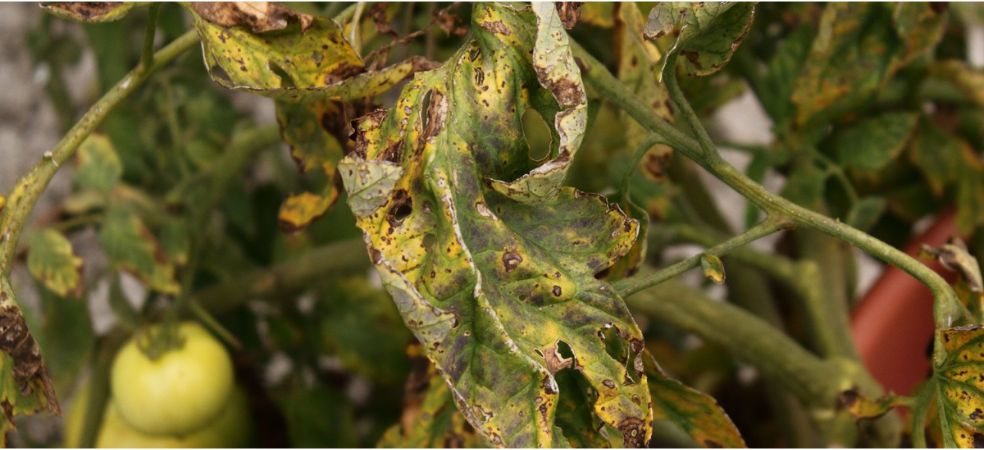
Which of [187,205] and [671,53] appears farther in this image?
[187,205]

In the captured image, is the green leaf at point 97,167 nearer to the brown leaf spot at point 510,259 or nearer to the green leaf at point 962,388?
the brown leaf spot at point 510,259

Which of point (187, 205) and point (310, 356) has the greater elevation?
point (187, 205)

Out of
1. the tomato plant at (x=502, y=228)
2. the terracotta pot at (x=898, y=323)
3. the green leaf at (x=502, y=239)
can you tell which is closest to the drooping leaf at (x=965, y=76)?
the tomato plant at (x=502, y=228)

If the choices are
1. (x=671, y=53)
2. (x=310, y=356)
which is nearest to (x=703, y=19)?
(x=671, y=53)

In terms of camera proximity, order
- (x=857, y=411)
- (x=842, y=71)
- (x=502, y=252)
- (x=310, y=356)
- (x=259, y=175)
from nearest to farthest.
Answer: (x=502, y=252) < (x=857, y=411) < (x=842, y=71) < (x=310, y=356) < (x=259, y=175)

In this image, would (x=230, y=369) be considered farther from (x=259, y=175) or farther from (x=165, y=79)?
(x=259, y=175)

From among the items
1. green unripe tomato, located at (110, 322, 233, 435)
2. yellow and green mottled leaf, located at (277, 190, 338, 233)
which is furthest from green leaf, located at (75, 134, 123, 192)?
yellow and green mottled leaf, located at (277, 190, 338, 233)

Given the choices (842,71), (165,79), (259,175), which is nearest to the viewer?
(842,71)

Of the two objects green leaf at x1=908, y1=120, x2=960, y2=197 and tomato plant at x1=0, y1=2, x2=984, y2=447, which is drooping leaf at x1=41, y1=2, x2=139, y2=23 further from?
green leaf at x1=908, y1=120, x2=960, y2=197
